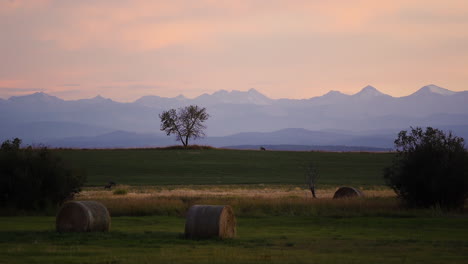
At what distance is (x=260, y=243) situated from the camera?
76.0 feet

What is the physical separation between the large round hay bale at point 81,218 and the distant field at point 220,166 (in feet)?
129

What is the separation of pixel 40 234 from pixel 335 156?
262ft

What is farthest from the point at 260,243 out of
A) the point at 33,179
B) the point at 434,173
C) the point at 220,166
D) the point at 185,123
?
the point at 185,123

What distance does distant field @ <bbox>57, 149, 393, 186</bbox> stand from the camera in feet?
235

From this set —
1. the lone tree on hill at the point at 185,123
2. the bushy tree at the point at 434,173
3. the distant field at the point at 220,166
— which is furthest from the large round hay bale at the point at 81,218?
the lone tree on hill at the point at 185,123

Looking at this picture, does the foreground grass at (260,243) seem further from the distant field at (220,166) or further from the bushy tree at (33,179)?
the distant field at (220,166)

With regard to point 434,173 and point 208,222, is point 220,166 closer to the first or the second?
point 434,173

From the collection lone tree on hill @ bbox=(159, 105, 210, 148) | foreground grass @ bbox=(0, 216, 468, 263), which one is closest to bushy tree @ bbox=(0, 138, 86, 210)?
foreground grass @ bbox=(0, 216, 468, 263)

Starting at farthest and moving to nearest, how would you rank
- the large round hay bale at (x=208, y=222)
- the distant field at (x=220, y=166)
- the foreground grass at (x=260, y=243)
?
the distant field at (x=220, y=166) < the large round hay bale at (x=208, y=222) < the foreground grass at (x=260, y=243)

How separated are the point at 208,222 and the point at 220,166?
63095mm

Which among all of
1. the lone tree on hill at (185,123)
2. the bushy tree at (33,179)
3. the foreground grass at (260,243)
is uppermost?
the lone tree on hill at (185,123)

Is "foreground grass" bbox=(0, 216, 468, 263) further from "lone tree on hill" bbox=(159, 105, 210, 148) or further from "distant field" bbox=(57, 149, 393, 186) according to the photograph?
"lone tree on hill" bbox=(159, 105, 210, 148)

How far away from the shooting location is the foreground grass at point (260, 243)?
1933cm

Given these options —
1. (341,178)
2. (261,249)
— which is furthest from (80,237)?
(341,178)
